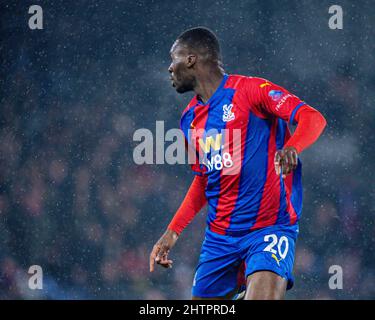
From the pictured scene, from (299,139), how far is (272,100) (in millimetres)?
384

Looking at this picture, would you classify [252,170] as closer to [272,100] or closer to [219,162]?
[219,162]

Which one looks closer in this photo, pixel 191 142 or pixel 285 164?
pixel 285 164

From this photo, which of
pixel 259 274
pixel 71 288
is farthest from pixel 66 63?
pixel 259 274

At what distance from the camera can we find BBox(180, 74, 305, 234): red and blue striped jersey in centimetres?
350

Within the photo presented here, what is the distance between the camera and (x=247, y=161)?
3.55m

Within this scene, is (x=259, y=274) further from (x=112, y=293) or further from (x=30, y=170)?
(x=30, y=170)

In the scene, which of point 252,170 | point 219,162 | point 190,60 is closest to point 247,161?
point 252,170

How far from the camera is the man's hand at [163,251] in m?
3.69

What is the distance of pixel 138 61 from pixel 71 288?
2.80 meters

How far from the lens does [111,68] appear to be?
768 centimetres
